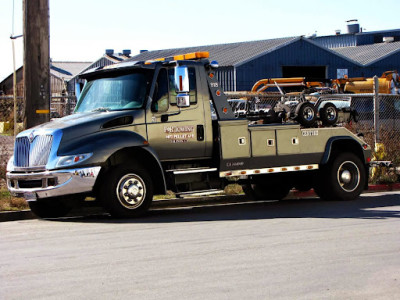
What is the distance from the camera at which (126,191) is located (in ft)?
40.8

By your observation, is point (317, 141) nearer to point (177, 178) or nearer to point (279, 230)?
point (177, 178)

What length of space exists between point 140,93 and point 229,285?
20.6 ft

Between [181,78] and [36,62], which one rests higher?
[36,62]

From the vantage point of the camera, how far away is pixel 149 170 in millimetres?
13055

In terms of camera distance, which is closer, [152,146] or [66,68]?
[152,146]

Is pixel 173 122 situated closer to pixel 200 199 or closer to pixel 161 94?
pixel 161 94

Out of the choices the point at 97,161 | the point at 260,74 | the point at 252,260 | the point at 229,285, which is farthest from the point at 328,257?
the point at 260,74

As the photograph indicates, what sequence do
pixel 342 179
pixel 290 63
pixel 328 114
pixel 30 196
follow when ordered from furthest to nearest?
pixel 290 63 → pixel 328 114 → pixel 342 179 → pixel 30 196

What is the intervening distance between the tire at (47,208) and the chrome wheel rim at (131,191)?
48.1 inches

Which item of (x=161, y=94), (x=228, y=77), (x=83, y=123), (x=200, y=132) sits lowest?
(x=200, y=132)

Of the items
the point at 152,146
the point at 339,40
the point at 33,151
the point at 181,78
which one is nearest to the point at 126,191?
the point at 152,146

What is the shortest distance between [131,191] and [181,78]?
199 centimetres

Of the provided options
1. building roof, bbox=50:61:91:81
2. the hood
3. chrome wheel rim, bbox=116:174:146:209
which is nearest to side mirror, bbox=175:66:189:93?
the hood

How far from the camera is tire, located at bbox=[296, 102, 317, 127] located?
14562 millimetres
